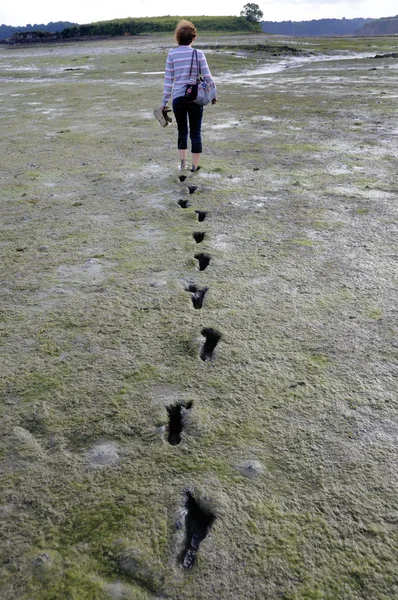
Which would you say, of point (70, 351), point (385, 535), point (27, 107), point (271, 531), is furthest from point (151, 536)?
point (27, 107)

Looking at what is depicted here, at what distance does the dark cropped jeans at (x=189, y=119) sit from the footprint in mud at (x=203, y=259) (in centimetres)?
286

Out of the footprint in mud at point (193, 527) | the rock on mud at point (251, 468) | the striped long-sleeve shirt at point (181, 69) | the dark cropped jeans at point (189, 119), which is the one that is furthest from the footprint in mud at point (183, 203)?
the footprint in mud at point (193, 527)

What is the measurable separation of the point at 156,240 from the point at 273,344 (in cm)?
205

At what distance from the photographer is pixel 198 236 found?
493cm

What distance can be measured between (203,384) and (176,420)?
12.1 inches

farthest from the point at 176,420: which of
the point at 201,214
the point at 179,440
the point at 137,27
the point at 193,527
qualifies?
the point at 137,27

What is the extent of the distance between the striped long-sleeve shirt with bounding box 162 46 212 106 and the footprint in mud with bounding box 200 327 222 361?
422cm

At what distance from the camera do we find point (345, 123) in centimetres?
977

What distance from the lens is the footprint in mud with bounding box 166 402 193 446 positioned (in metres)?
2.52

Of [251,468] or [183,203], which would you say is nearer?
[251,468]

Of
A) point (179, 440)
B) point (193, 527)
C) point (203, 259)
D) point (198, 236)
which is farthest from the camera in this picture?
point (198, 236)

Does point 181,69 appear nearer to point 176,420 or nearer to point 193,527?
point 176,420

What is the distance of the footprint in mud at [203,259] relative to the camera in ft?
14.2

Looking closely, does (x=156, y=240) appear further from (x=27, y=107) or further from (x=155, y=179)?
(x=27, y=107)
